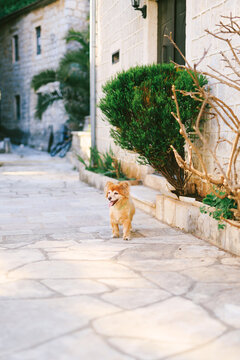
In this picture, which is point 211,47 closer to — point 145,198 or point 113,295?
→ point 145,198

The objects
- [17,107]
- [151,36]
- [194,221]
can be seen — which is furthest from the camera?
[17,107]

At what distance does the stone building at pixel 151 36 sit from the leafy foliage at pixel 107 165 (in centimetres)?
16

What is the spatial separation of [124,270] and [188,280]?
49cm

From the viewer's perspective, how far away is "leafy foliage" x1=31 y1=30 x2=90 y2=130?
16750 mm

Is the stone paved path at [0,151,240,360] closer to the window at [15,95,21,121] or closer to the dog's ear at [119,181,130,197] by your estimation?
the dog's ear at [119,181,130,197]

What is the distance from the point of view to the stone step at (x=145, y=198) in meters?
5.68

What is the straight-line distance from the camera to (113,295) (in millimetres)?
2738

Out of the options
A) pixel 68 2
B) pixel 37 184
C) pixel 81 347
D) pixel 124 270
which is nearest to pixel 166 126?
pixel 124 270

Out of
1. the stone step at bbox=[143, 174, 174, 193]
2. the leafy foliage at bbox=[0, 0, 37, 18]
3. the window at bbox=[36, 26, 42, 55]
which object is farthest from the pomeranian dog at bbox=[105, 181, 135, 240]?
the leafy foliage at bbox=[0, 0, 37, 18]

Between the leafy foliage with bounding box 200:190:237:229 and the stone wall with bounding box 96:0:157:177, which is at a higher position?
the stone wall with bounding box 96:0:157:177

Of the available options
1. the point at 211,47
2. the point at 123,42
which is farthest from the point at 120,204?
the point at 123,42

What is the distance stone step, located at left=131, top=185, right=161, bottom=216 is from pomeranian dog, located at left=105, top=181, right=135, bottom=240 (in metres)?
1.28

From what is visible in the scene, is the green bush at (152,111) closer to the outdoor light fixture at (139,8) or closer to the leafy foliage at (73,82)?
the outdoor light fixture at (139,8)

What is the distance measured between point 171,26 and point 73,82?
36.1ft
